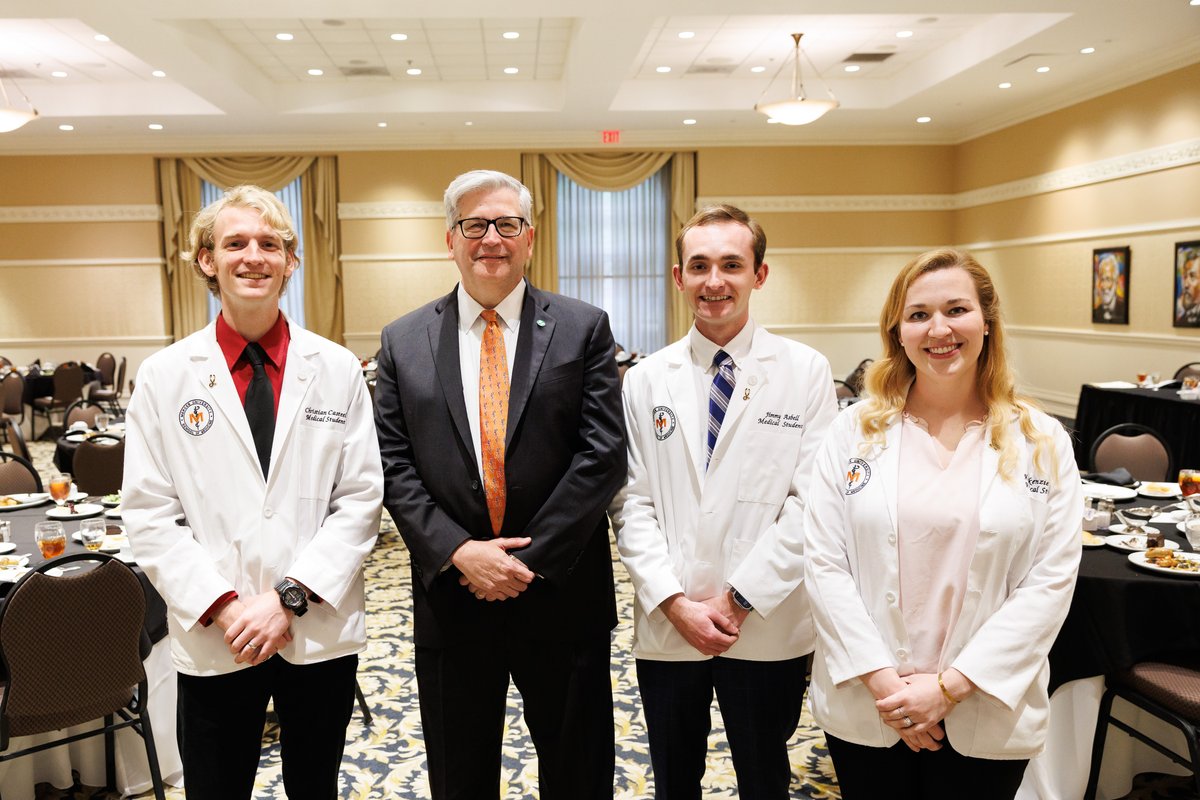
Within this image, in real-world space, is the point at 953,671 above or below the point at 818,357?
below

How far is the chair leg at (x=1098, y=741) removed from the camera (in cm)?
284

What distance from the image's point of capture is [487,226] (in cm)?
211

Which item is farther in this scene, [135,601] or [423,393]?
[135,601]

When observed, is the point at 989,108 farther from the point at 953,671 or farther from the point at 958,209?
the point at 953,671

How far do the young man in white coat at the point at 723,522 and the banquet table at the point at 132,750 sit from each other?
1.96 meters

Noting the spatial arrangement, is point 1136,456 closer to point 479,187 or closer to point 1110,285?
point 479,187

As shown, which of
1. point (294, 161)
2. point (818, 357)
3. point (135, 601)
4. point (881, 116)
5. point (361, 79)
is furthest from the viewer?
point (294, 161)

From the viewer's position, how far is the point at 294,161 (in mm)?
13141

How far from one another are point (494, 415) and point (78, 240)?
45.0 feet

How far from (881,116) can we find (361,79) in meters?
6.90

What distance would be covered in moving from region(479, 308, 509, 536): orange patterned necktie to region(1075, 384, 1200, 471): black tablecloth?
520 centimetres

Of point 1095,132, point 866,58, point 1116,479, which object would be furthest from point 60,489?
point 1095,132

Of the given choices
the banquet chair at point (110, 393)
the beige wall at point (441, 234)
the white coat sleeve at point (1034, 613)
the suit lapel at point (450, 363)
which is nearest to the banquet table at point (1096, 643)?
the white coat sleeve at point (1034, 613)

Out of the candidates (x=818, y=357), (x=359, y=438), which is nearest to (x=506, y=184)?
(x=359, y=438)
